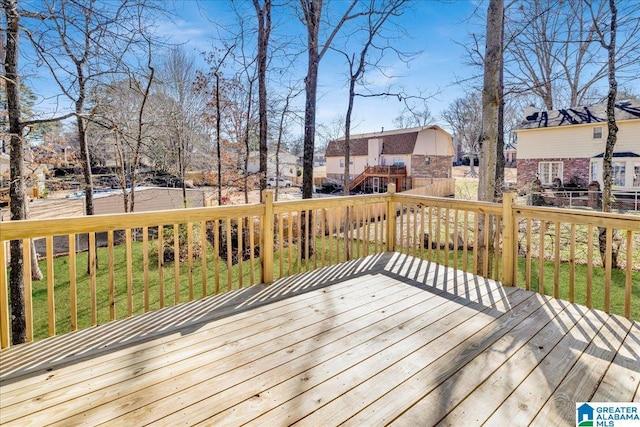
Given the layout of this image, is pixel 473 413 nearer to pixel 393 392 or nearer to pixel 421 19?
pixel 393 392

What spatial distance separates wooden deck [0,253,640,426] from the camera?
5.66 ft

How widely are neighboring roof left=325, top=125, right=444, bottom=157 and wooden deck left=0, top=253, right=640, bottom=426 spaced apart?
20.5 metres

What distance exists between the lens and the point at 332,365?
7.01 feet

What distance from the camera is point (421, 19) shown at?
8.02 m

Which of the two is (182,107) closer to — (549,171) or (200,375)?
(200,375)

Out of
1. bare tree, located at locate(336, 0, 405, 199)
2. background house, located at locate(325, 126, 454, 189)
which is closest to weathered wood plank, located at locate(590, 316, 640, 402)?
bare tree, located at locate(336, 0, 405, 199)

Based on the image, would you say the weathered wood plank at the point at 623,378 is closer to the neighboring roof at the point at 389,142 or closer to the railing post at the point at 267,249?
the railing post at the point at 267,249

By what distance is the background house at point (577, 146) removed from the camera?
15.1m

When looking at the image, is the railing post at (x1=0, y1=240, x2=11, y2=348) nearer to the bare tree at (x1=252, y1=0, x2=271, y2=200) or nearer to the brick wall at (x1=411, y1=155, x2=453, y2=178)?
the bare tree at (x1=252, y1=0, x2=271, y2=200)

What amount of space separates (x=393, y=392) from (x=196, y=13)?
280 inches

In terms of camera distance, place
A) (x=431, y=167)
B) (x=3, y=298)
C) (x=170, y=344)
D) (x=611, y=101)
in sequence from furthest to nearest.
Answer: (x=431, y=167) < (x=611, y=101) < (x=170, y=344) < (x=3, y=298)

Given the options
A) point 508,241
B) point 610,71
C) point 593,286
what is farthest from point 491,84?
point 610,71

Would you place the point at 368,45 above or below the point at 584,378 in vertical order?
above

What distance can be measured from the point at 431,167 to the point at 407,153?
2.28 m
